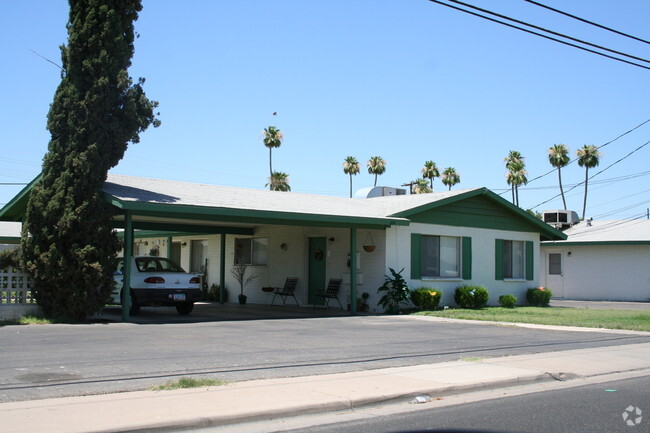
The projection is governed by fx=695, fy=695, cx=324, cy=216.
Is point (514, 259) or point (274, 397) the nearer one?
point (274, 397)

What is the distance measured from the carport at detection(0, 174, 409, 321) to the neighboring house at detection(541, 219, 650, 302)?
12363 mm

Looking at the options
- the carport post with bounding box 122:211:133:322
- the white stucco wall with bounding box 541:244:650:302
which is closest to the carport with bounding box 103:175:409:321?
the carport post with bounding box 122:211:133:322

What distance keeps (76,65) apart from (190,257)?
1340 centimetres

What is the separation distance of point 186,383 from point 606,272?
26.2 m

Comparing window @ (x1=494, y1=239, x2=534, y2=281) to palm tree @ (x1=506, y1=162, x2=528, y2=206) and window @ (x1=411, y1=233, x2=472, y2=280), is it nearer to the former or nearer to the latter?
window @ (x1=411, y1=233, x2=472, y2=280)

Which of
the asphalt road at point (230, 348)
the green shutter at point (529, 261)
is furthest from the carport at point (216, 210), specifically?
the green shutter at point (529, 261)

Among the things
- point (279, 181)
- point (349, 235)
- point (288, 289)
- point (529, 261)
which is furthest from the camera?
point (279, 181)

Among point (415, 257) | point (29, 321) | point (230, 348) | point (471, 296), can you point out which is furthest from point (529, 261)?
point (29, 321)

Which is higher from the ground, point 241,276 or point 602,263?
point 602,263

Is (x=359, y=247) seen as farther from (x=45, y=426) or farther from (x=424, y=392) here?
(x=45, y=426)

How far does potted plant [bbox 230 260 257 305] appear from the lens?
2506cm

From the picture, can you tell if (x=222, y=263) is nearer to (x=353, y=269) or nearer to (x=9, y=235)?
(x=353, y=269)

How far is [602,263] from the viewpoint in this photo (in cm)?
3062

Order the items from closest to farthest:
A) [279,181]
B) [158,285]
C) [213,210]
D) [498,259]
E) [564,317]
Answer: [213,210], [158,285], [564,317], [498,259], [279,181]
